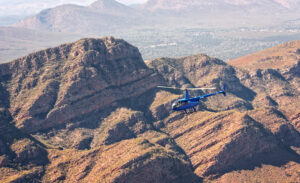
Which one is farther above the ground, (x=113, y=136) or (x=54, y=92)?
(x=54, y=92)

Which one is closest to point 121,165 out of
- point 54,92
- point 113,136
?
point 113,136

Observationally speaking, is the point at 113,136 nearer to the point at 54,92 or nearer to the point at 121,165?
the point at 121,165

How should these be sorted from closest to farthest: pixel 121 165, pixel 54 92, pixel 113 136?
1. pixel 121 165
2. pixel 113 136
3. pixel 54 92

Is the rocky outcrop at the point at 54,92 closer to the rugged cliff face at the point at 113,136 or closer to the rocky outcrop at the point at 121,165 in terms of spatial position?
the rugged cliff face at the point at 113,136

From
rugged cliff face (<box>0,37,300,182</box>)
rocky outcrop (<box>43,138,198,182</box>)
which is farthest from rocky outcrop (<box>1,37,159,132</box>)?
rocky outcrop (<box>43,138,198,182</box>)

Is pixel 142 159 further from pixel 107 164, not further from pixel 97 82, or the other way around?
pixel 97 82

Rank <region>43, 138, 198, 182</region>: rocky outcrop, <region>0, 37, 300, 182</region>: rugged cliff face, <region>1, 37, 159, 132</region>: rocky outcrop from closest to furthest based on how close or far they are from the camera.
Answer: <region>43, 138, 198, 182</region>: rocky outcrop → <region>0, 37, 300, 182</region>: rugged cliff face → <region>1, 37, 159, 132</region>: rocky outcrop

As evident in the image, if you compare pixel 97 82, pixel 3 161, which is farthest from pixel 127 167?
pixel 97 82

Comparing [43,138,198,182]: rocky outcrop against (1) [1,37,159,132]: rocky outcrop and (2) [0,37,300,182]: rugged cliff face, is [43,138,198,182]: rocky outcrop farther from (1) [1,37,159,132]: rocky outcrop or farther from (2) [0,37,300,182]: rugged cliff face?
(1) [1,37,159,132]: rocky outcrop

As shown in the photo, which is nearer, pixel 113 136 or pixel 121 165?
pixel 121 165
